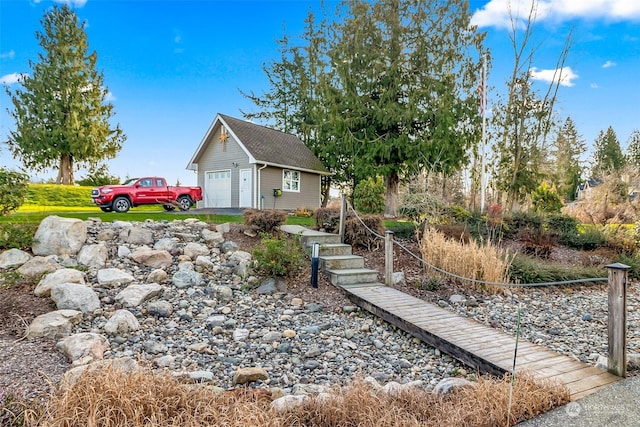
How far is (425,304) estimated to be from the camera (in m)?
5.52

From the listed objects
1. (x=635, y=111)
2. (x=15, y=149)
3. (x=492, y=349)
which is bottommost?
(x=492, y=349)

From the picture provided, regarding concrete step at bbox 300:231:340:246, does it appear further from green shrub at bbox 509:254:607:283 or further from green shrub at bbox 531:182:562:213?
green shrub at bbox 531:182:562:213

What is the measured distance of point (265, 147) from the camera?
55.4 ft

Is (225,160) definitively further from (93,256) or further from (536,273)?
(536,273)

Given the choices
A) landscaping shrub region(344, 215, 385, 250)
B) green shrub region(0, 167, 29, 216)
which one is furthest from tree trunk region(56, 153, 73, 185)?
landscaping shrub region(344, 215, 385, 250)

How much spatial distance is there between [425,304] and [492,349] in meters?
1.65

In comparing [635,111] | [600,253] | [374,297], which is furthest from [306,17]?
[374,297]

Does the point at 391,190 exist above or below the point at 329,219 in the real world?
above

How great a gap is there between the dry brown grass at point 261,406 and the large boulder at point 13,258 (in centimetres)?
420

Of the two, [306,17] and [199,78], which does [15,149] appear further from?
[306,17]

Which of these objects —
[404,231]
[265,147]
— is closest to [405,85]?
[265,147]

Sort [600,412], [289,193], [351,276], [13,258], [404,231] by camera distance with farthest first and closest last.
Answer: [289,193] < [404,231] < [351,276] < [13,258] < [600,412]

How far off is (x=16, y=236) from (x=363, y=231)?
628 centimetres

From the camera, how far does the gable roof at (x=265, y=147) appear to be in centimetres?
1574
